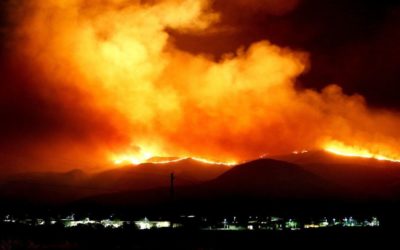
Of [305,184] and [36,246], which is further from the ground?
[305,184]

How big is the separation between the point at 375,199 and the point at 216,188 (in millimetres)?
55302

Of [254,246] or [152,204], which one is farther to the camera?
[152,204]

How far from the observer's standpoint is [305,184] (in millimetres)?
197875

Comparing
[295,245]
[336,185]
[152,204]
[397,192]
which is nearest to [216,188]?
[152,204]

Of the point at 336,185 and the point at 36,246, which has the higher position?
the point at 336,185

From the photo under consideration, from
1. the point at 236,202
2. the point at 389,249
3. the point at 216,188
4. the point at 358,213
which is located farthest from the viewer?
the point at 216,188

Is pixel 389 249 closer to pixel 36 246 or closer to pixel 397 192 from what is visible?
pixel 36 246

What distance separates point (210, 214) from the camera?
141m

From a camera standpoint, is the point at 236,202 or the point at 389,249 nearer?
the point at 389,249

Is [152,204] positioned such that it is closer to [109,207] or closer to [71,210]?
[109,207]

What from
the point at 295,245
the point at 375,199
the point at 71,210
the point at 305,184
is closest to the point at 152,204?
the point at 71,210

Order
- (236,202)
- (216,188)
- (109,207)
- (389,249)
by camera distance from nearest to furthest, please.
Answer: (389,249) < (236,202) < (109,207) < (216,188)

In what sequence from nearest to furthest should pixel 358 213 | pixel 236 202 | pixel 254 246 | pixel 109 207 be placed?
pixel 254 246 → pixel 358 213 → pixel 236 202 → pixel 109 207

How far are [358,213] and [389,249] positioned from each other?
278ft
